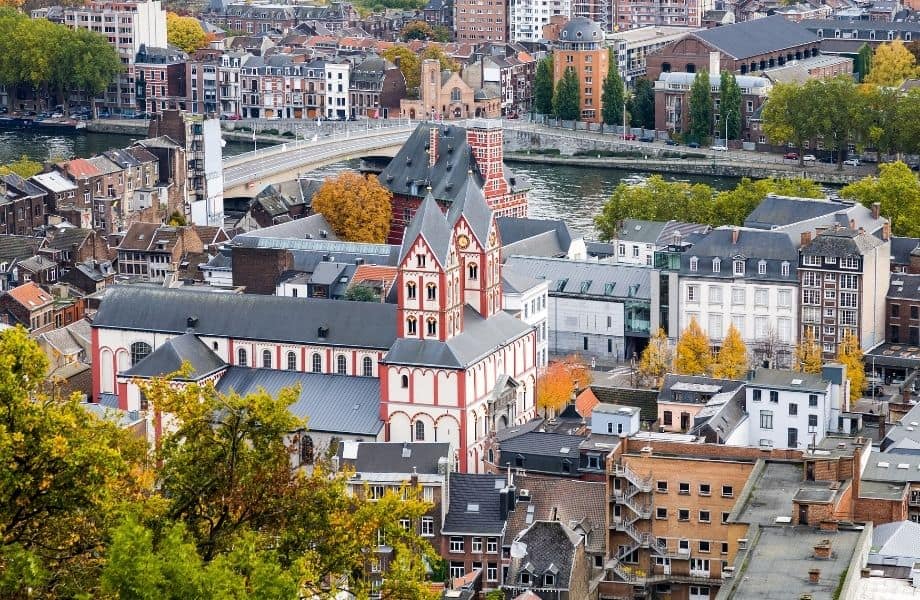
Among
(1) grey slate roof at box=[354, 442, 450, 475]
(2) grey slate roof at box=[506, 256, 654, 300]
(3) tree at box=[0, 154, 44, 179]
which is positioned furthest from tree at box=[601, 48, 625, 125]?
(1) grey slate roof at box=[354, 442, 450, 475]

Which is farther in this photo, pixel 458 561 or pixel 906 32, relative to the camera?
pixel 906 32

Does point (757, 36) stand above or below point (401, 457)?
above

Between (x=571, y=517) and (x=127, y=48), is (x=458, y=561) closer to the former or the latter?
(x=571, y=517)

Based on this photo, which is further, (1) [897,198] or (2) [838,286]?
(1) [897,198]

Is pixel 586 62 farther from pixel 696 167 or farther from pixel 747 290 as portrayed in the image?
pixel 747 290

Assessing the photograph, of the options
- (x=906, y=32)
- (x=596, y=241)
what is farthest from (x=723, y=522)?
(x=906, y=32)

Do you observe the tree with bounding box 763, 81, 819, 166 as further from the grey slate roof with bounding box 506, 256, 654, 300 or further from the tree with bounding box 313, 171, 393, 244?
the grey slate roof with bounding box 506, 256, 654, 300

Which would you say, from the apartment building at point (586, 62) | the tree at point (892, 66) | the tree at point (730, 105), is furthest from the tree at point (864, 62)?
the tree at point (730, 105)

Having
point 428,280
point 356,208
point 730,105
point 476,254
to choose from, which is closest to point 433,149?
point 356,208
